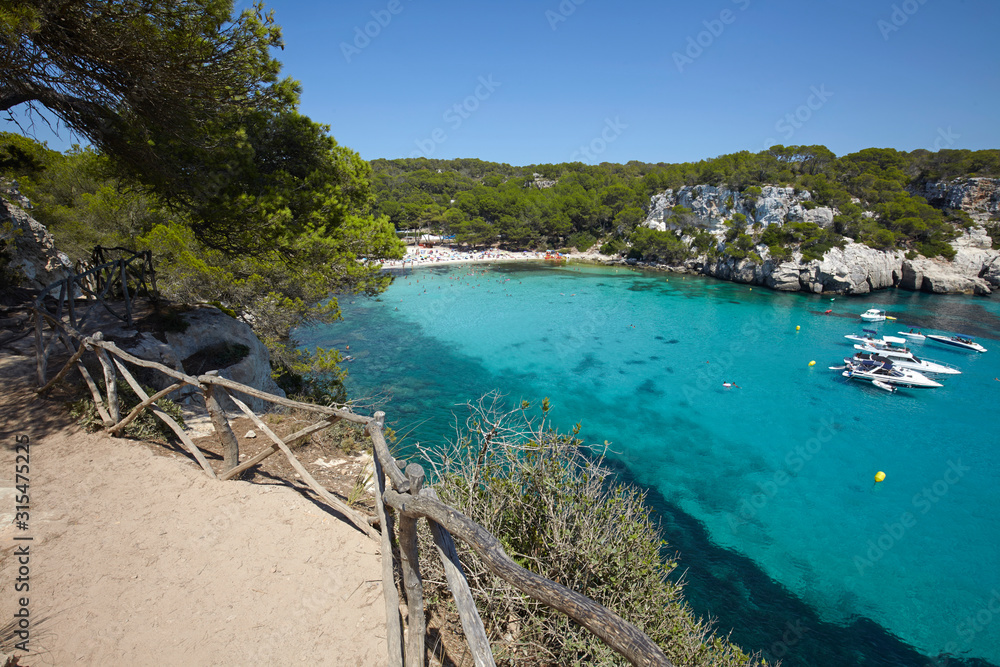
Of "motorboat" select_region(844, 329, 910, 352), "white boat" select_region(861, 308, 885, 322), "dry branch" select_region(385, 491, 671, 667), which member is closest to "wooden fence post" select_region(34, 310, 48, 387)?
"dry branch" select_region(385, 491, 671, 667)

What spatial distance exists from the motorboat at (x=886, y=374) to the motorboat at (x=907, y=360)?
2.80 ft

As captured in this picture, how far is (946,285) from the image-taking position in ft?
140

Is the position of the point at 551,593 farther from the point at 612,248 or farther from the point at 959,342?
the point at 612,248

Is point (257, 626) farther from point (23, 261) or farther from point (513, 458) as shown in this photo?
point (23, 261)

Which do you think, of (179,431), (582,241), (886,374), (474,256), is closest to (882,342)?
(886,374)

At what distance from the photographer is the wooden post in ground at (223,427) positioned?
473 cm

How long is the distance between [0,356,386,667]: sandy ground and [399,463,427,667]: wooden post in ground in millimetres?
461

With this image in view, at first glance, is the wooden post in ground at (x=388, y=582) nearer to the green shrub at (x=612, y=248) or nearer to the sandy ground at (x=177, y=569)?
the sandy ground at (x=177, y=569)

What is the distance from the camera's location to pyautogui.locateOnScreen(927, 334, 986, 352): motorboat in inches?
1061

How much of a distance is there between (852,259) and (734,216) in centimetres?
1260

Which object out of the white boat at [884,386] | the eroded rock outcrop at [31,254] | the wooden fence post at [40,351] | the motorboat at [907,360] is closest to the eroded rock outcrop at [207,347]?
the wooden fence post at [40,351]

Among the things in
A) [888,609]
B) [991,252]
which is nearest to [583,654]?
[888,609]

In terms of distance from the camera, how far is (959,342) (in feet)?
90.8

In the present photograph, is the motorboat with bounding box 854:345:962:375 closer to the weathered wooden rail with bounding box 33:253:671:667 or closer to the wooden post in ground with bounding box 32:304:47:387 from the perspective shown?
the weathered wooden rail with bounding box 33:253:671:667
